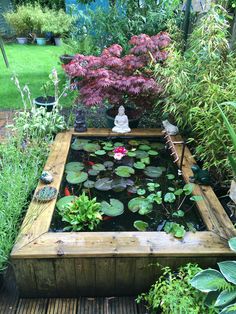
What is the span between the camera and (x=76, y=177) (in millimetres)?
2367

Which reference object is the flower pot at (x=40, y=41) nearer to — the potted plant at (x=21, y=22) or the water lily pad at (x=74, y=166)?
the potted plant at (x=21, y=22)

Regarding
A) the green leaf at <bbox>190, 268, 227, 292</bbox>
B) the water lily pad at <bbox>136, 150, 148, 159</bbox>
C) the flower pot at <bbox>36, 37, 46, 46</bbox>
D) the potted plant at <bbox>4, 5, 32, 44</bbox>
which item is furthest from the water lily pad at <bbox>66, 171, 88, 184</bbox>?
the potted plant at <bbox>4, 5, 32, 44</bbox>

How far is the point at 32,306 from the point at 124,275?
546mm

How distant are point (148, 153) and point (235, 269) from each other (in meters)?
1.48

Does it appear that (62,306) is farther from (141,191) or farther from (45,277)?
(141,191)

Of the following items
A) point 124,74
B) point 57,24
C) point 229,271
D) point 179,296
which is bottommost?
point 179,296

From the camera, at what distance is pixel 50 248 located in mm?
1596

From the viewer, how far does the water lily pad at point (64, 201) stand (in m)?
2.02

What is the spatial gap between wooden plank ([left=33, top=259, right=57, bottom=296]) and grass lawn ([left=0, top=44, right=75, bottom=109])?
9.88 feet

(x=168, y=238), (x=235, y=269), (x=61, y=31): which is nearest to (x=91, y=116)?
(x=168, y=238)

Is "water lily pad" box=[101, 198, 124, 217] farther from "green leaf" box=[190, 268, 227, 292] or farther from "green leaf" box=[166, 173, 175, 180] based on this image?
"green leaf" box=[190, 268, 227, 292]

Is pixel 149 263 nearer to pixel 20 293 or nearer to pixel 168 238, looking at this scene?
pixel 168 238

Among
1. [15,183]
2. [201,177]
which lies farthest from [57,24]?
[201,177]

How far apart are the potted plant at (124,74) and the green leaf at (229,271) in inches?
72.6
